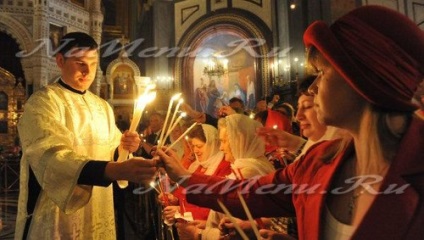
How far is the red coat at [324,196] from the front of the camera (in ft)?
2.95

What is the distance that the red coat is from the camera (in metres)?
0.90

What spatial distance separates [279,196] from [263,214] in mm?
99

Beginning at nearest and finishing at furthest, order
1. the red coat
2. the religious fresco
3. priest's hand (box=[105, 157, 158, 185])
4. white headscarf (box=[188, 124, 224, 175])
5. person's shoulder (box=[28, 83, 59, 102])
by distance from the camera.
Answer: the red coat → priest's hand (box=[105, 157, 158, 185]) → person's shoulder (box=[28, 83, 59, 102]) → white headscarf (box=[188, 124, 224, 175]) → the religious fresco

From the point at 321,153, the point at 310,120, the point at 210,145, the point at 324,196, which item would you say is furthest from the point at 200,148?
the point at 324,196

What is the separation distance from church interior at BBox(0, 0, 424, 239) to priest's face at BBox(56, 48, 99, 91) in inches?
413

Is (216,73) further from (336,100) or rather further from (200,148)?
(336,100)

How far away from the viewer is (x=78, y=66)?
7.29 ft

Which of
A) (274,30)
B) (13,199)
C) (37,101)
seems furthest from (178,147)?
(274,30)

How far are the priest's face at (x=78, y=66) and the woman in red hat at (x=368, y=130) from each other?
151cm

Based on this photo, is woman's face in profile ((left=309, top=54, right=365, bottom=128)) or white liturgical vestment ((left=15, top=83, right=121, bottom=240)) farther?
white liturgical vestment ((left=15, top=83, right=121, bottom=240))

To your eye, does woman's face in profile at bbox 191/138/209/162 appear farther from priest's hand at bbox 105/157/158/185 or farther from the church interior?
the church interior

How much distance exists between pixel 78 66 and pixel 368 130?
1.79m

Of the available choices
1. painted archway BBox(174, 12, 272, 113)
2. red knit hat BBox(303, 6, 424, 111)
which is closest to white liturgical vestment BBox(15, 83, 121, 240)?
red knit hat BBox(303, 6, 424, 111)

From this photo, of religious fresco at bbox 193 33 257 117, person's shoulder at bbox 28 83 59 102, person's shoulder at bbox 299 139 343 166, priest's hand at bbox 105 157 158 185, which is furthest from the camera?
religious fresco at bbox 193 33 257 117
